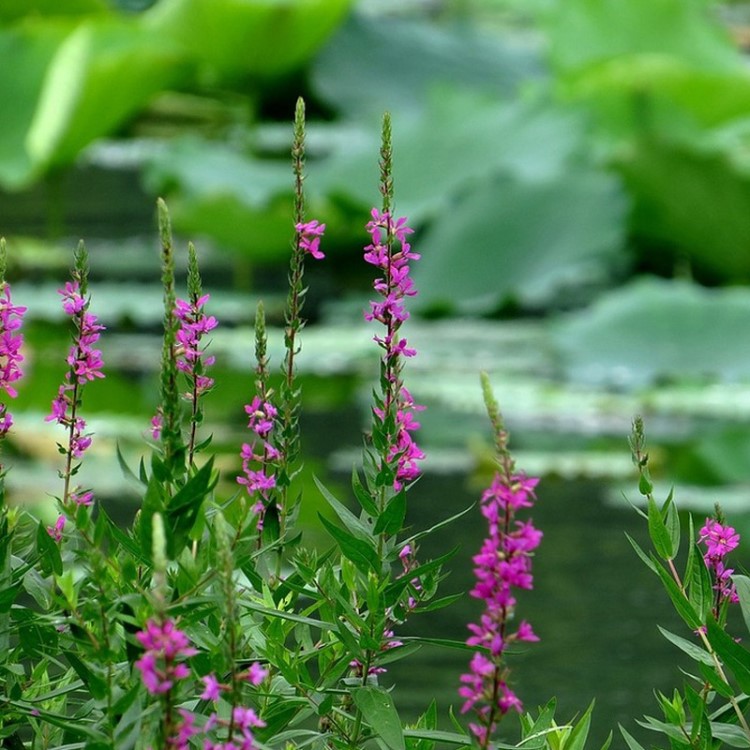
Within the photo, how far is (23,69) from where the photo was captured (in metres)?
7.34

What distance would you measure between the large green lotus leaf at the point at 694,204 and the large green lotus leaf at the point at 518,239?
0.49ft

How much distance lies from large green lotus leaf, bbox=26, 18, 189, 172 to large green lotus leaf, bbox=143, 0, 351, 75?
0.20 meters

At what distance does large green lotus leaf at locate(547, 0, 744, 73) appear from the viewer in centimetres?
707

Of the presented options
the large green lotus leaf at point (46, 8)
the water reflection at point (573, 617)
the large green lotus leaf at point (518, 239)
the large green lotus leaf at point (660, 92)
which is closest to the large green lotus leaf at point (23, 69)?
the large green lotus leaf at point (46, 8)

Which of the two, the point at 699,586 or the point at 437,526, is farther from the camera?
the point at 699,586

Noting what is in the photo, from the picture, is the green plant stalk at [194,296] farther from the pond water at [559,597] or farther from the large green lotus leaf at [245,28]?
the large green lotus leaf at [245,28]

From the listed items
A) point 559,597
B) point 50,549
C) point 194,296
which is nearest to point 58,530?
point 50,549

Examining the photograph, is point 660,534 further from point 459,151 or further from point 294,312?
point 459,151

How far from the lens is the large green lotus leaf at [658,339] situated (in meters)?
4.97

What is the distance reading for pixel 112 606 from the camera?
3.28 feet

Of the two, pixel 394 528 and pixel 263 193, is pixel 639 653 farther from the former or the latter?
pixel 263 193

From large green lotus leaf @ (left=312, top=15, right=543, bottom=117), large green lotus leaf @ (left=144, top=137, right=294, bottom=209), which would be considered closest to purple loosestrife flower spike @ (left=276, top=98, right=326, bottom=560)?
large green lotus leaf @ (left=144, top=137, right=294, bottom=209)

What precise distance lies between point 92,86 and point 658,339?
8.64ft

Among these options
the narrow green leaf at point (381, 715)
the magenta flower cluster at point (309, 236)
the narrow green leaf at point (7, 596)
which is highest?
the magenta flower cluster at point (309, 236)
